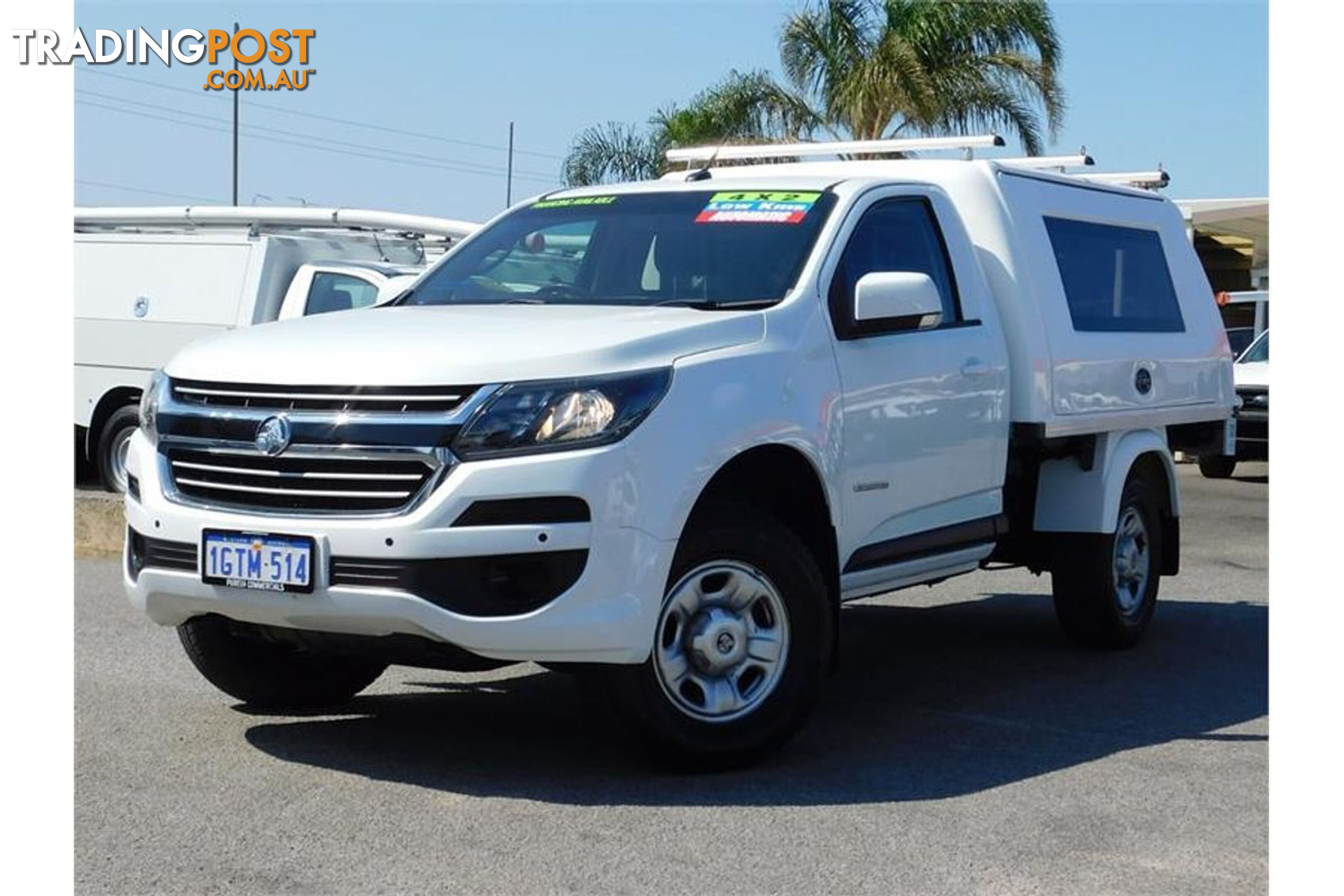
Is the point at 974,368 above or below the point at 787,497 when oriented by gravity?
above

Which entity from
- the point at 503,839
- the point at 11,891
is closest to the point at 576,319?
the point at 503,839

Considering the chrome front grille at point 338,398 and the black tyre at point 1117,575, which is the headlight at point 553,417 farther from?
the black tyre at point 1117,575

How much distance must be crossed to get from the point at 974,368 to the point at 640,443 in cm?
218

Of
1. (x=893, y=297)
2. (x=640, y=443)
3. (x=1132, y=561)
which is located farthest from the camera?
(x=1132, y=561)

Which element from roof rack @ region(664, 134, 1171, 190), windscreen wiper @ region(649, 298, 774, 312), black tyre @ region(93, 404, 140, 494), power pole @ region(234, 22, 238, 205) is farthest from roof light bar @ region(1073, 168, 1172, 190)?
power pole @ region(234, 22, 238, 205)

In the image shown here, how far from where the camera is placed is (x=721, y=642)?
5.93m

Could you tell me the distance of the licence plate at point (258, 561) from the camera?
218 inches

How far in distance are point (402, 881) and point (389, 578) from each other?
0.97 m

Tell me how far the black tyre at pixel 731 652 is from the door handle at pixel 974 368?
1.39 m

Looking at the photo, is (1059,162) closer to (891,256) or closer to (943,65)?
(891,256)

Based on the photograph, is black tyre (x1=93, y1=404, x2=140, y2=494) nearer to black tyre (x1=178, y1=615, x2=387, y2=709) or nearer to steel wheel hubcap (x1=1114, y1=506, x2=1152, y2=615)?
black tyre (x1=178, y1=615, x2=387, y2=709)

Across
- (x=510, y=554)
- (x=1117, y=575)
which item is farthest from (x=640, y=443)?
(x=1117, y=575)

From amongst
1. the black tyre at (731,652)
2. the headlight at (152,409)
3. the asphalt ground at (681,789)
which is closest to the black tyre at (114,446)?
the asphalt ground at (681,789)
